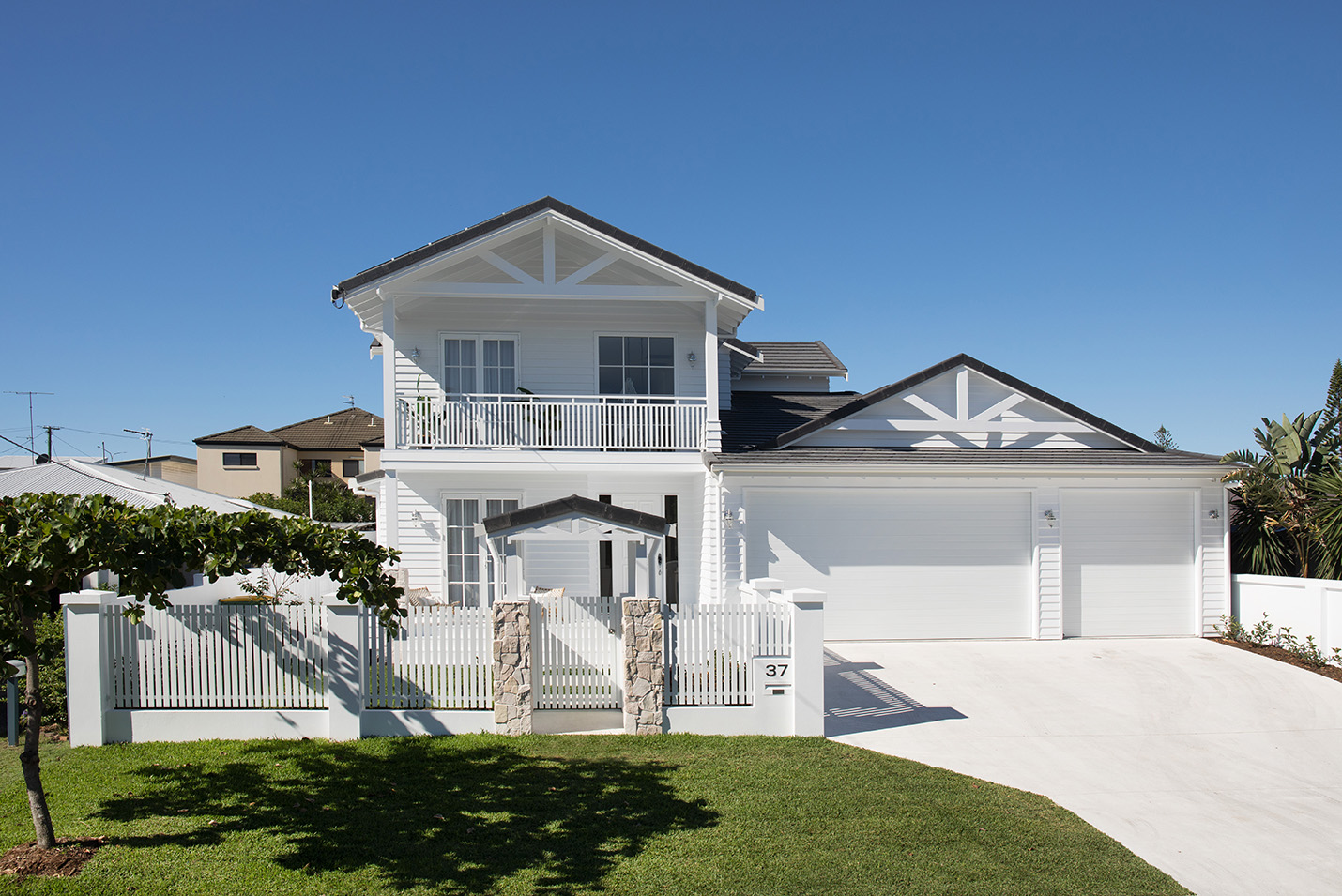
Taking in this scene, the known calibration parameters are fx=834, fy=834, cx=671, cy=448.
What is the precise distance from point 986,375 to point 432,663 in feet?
36.8

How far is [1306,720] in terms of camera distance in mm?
9578

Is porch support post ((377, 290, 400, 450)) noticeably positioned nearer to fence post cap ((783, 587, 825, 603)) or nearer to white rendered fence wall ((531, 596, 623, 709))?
white rendered fence wall ((531, 596, 623, 709))

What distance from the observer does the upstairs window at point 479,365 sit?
51.5 ft

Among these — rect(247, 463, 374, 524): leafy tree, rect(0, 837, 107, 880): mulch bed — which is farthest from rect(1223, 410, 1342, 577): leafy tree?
rect(247, 463, 374, 524): leafy tree

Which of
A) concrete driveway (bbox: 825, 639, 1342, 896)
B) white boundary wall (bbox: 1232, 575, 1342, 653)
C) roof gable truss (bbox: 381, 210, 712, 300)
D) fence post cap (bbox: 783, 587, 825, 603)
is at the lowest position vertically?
concrete driveway (bbox: 825, 639, 1342, 896)

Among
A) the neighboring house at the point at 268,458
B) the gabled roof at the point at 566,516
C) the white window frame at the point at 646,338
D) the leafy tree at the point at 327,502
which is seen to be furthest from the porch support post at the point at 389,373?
the neighboring house at the point at 268,458

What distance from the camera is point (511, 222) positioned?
46.4 ft

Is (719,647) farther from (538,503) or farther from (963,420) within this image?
(963,420)

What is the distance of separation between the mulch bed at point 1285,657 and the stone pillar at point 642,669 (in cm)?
962

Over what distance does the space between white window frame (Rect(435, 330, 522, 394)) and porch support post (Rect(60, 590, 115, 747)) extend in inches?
321

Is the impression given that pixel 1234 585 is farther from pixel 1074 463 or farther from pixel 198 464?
pixel 198 464

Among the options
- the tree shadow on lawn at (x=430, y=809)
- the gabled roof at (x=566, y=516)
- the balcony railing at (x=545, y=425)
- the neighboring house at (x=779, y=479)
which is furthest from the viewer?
the balcony railing at (x=545, y=425)

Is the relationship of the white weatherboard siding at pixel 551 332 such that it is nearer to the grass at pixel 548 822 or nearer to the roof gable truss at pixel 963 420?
the roof gable truss at pixel 963 420

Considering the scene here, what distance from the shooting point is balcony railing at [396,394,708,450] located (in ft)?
47.5
